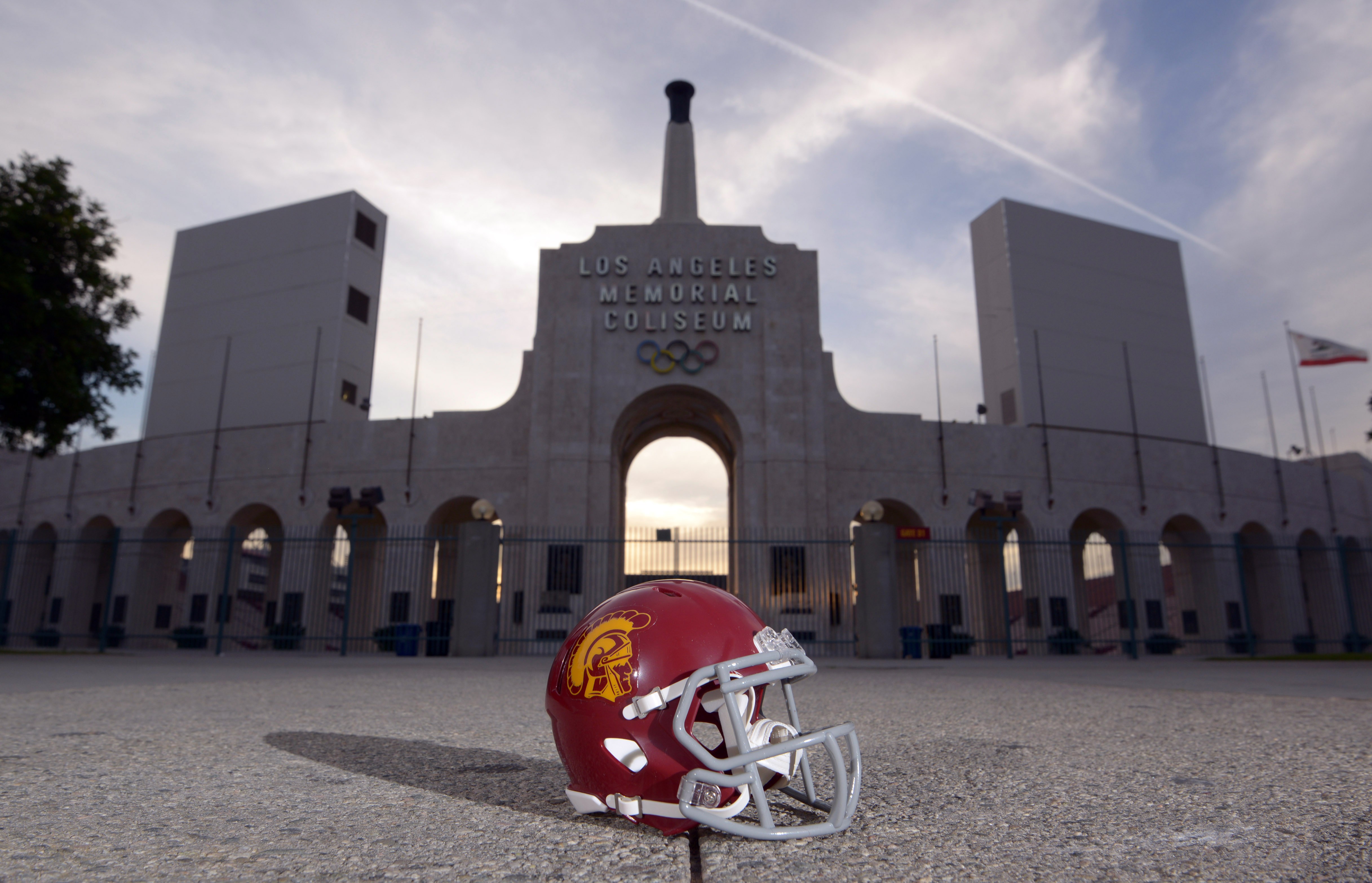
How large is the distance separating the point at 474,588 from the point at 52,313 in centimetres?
1120

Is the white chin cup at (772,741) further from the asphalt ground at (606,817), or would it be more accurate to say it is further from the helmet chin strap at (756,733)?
the asphalt ground at (606,817)

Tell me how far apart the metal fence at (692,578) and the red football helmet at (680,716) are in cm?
1688

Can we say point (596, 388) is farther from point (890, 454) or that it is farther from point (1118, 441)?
point (1118, 441)

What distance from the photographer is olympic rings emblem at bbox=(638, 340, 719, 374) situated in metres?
26.0

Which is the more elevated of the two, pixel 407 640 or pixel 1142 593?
pixel 1142 593

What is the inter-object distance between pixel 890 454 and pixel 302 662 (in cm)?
1904

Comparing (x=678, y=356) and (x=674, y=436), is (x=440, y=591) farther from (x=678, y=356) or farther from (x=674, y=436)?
(x=678, y=356)

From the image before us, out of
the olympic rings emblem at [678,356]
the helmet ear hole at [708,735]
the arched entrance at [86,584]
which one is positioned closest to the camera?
the helmet ear hole at [708,735]

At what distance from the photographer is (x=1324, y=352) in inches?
1139

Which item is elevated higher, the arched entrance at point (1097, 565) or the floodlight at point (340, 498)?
the floodlight at point (340, 498)

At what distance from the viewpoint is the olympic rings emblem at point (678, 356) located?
85.5 ft

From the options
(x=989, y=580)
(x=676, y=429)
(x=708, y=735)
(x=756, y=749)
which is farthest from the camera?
(x=676, y=429)

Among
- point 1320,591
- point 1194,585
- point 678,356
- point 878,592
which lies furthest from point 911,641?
point 1320,591

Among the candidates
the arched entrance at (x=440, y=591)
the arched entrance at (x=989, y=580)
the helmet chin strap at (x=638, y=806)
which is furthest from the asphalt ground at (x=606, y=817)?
the arched entrance at (x=989, y=580)
